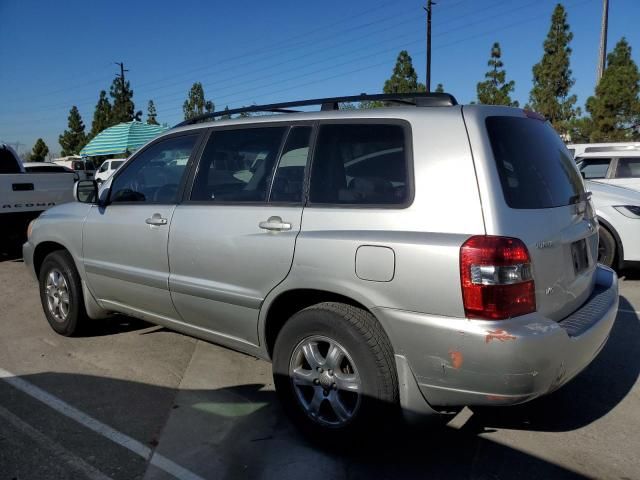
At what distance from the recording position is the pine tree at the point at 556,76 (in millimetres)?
23609

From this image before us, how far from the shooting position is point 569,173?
3303 millimetres

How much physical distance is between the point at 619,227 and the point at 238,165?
17.4 ft

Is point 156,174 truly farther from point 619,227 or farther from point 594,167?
point 594,167

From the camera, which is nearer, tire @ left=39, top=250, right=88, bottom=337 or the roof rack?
the roof rack

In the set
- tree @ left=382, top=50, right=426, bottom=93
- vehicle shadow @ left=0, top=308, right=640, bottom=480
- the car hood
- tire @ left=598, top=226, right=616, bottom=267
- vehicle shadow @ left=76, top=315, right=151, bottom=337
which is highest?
tree @ left=382, top=50, right=426, bottom=93

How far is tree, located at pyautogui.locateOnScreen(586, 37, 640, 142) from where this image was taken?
2039 centimetres

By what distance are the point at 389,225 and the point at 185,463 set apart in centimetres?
169

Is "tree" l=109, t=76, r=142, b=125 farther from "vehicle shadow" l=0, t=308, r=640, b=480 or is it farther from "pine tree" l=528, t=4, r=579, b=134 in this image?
"vehicle shadow" l=0, t=308, r=640, b=480

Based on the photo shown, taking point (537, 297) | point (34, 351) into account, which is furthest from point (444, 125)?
point (34, 351)

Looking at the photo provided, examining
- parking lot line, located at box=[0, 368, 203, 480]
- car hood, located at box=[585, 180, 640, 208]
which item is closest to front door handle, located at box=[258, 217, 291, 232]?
parking lot line, located at box=[0, 368, 203, 480]

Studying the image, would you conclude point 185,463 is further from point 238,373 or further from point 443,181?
point 443,181

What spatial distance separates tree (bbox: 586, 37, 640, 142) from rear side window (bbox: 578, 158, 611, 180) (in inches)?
546

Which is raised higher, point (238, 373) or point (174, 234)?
point (174, 234)

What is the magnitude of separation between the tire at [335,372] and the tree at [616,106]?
21.3 metres
